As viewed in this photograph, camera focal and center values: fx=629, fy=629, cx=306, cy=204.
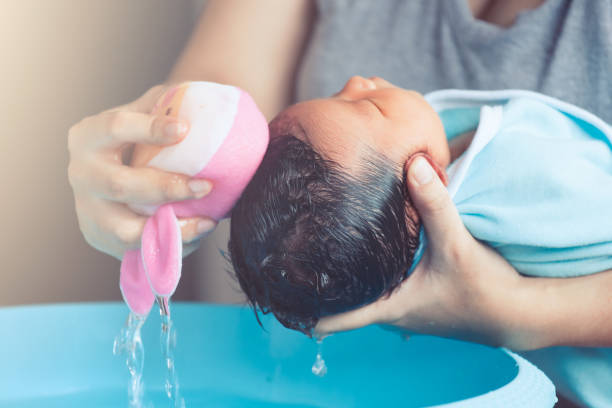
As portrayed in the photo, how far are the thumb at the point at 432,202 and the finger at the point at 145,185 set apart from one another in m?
0.22

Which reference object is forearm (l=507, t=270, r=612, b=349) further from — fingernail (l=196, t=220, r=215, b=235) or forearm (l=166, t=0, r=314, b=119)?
forearm (l=166, t=0, r=314, b=119)

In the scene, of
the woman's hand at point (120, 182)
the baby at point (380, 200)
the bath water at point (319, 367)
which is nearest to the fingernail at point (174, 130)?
the woman's hand at point (120, 182)

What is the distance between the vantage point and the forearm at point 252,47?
3.63 ft

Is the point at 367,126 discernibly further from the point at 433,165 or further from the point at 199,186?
the point at 199,186

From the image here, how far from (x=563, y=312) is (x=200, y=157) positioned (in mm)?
463

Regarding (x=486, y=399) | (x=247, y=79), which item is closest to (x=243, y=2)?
(x=247, y=79)

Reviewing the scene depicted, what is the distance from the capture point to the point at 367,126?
28.9 inches

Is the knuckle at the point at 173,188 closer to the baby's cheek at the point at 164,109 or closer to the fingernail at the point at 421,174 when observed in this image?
the baby's cheek at the point at 164,109

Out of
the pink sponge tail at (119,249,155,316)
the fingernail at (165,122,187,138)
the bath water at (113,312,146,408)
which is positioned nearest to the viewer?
the fingernail at (165,122,187,138)

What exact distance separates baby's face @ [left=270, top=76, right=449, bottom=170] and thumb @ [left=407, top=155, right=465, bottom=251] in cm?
5

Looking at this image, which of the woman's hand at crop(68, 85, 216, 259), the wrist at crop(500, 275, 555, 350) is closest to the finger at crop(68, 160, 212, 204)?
the woman's hand at crop(68, 85, 216, 259)

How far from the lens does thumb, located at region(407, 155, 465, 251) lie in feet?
2.19

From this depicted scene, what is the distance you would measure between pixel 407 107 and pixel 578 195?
24 centimetres

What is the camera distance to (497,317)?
74 cm
